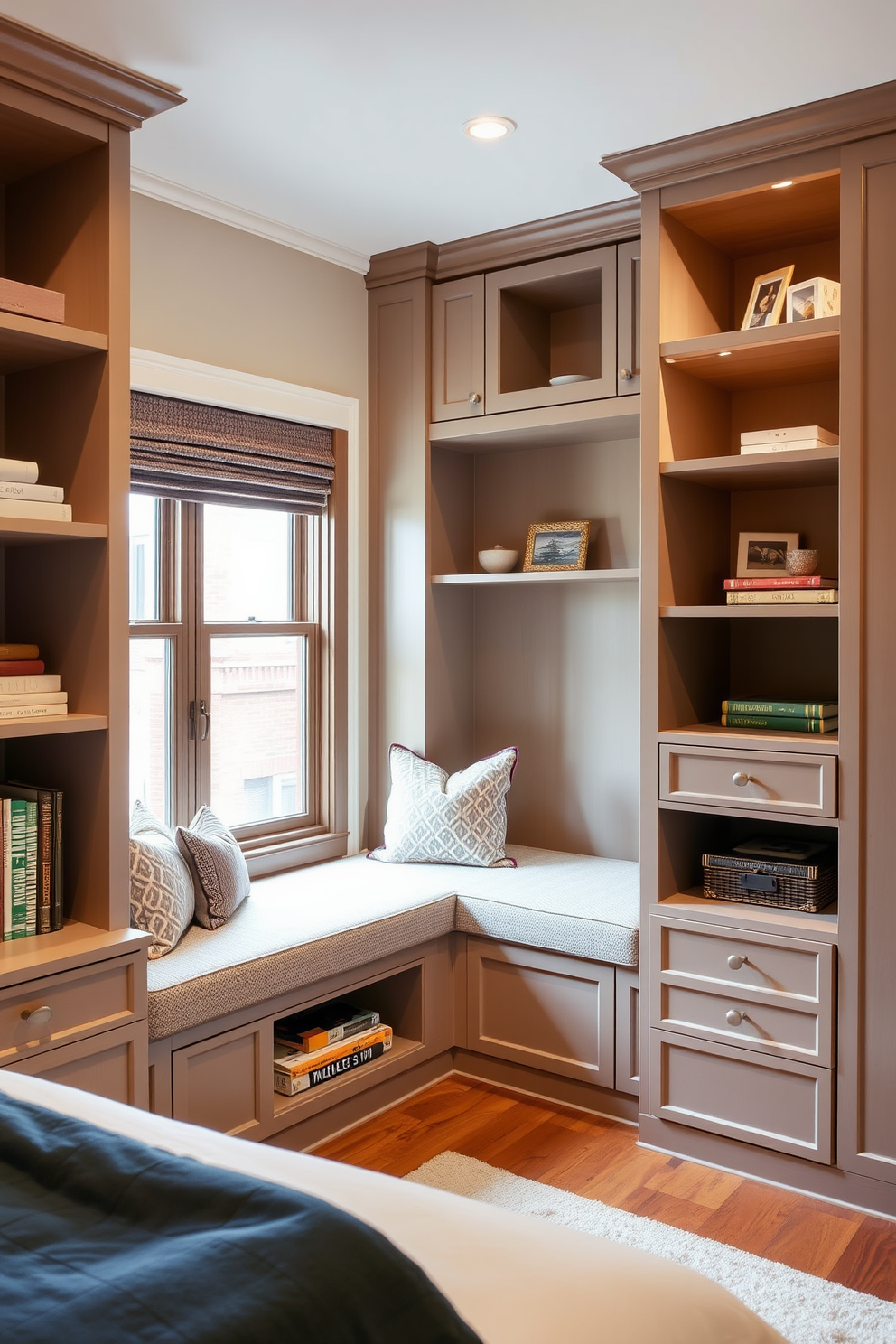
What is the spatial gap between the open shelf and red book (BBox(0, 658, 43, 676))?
1599 mm

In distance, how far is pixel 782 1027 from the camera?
2.68 meters

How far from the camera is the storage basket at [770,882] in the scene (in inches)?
108

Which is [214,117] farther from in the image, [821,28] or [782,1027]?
[782,1027]

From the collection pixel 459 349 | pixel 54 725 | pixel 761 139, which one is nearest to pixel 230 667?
pixel 54 725

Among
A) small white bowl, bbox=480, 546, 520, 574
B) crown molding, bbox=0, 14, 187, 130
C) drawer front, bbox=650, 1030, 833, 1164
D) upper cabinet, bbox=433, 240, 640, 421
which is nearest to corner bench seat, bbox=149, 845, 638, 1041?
drawer front, bbox=650, 1030, 833, 1164

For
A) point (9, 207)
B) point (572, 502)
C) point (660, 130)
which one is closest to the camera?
point (9, 207)

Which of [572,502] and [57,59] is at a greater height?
[57,59]

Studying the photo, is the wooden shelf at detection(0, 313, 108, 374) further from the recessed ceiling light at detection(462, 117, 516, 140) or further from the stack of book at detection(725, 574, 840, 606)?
the stack of book at detection(725, 574, 840, 606)

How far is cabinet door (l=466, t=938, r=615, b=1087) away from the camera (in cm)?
305

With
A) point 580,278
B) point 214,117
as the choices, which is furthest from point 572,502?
point 214,117

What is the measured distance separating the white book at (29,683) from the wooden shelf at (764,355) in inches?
68.9

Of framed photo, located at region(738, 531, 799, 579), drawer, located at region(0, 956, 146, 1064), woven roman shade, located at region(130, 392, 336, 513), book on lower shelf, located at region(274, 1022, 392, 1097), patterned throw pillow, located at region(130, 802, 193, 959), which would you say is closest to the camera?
drawer, located at region(0, 956, 146, 1064)

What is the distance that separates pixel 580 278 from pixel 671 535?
1.04 meters

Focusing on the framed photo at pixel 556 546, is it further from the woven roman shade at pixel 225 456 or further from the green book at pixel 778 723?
the green book at pixel 778 723
